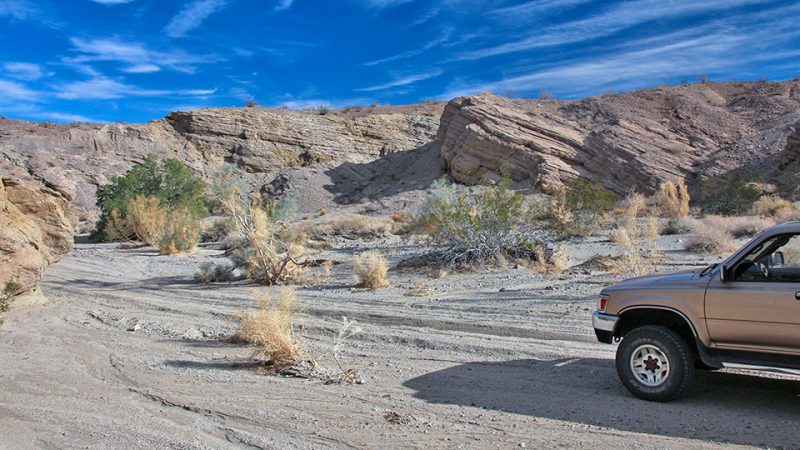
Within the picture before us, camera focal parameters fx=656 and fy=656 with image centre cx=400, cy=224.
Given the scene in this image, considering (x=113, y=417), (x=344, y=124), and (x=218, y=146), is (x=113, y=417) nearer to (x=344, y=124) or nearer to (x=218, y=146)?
(x=218, y=146)

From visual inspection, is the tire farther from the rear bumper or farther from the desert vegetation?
the desert vegetation

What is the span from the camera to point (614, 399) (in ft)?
20.7

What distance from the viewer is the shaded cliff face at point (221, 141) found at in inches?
1957

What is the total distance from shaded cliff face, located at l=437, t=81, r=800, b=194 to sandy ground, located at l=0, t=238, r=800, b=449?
Answer: 26.3m

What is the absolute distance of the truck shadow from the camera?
17.7 feet

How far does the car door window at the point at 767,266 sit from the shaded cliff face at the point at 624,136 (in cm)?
3012

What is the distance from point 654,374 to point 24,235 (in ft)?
32.7

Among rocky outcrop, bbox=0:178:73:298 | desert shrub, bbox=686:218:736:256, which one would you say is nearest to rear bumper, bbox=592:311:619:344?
rocky outcrop, bbox=0:178:73:298

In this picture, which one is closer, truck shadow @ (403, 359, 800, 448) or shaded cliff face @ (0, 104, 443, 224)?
truck shadow @ (403, 359, 800, 448)

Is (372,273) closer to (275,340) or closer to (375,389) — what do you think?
(275,340)

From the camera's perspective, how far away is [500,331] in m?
9.80

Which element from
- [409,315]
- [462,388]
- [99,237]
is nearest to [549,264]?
[409,315]

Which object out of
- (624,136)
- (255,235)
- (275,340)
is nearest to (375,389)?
(275,340)

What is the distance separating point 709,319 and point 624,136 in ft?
120
